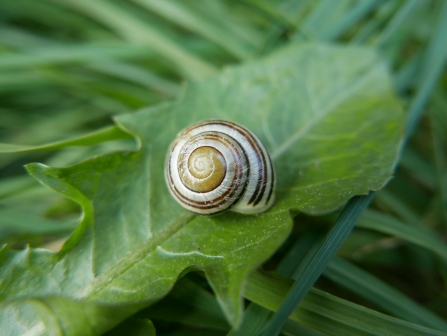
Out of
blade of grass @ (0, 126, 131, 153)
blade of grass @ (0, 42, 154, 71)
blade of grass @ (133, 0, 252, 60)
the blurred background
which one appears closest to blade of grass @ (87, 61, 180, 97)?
the blurred background

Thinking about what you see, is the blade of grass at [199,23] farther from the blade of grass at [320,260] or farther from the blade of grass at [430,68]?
the blade of grass at [320,260]

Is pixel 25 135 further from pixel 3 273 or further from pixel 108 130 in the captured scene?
pixel 3 273

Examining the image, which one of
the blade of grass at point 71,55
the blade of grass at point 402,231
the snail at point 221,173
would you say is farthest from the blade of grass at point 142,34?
the blade of grass at point 402,231

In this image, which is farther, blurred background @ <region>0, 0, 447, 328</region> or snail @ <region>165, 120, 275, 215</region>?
blurred background @ <region>0, 0, 447, 328</region>

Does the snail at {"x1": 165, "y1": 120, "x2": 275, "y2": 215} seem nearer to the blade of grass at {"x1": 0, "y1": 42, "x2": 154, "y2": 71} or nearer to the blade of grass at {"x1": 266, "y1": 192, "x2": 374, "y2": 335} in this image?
the blade of grass at {"x1": 266, "y1": 192, "x2": 374, "y2": 335}

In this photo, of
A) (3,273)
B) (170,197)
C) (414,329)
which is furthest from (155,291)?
(414,329)
